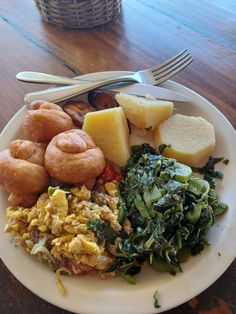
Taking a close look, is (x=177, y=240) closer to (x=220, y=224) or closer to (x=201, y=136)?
(x=220, y=224)

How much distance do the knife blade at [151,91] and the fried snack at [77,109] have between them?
0.10 metres

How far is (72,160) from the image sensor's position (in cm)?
88

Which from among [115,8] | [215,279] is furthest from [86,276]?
[115,8]

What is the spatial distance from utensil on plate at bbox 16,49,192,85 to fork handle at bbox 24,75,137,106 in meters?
0.04

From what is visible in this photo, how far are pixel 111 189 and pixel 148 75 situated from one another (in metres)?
0.47

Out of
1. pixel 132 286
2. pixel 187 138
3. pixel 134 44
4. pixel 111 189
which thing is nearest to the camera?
pixel 132 286

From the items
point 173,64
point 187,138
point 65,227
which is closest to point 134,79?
point 173,64

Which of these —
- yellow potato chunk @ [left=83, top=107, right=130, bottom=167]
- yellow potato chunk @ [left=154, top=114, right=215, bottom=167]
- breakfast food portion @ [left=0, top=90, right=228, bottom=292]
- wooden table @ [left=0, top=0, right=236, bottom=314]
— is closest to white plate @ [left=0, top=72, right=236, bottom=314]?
breakfast food portion @ [left=0, top=90, right=228, bottom=292]

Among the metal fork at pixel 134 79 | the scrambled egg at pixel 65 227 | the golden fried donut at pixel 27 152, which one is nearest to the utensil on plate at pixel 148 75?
the metal fork at pixel 134 79

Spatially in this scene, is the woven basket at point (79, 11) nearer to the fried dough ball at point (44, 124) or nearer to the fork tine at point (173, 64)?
the fork tine at point (173, 64)

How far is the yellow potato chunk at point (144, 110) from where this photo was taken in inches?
41.1

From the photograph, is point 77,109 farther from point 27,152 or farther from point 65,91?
point 27,152

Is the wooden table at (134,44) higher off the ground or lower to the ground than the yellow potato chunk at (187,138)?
higher

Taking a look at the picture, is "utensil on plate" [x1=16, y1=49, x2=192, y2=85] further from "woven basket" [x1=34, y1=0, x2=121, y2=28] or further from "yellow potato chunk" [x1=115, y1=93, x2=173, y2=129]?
"woven basket" [x1=34, y1=0, x2=121, y2=28]
